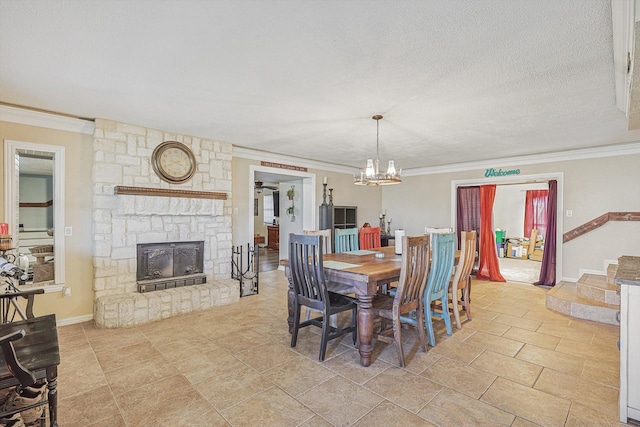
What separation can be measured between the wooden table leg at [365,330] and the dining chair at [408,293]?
0.20 metres

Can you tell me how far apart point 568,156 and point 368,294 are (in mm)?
4950

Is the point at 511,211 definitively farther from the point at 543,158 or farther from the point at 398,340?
the point at 398,340

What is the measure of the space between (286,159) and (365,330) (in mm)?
4000

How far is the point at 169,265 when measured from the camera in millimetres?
4250

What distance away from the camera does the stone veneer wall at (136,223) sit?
3.67 metres

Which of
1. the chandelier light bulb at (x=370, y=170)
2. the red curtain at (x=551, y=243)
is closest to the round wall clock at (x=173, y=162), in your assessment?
the chandelier light bulb at (x=370, y=170)

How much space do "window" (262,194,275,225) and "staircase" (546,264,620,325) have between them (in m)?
8.43

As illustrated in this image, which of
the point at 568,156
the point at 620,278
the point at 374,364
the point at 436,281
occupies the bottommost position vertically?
the point at 374,364

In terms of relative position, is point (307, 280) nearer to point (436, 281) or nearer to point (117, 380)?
point (436, 281)

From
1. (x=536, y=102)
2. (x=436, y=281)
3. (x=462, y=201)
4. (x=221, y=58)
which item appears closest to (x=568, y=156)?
(x=462, y=201)

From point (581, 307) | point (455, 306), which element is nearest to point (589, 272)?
point (581, 307)

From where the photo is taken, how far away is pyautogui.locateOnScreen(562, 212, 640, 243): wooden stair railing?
4711 mm

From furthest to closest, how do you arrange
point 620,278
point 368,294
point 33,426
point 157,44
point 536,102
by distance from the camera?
point 536,102 < point 368,294 < point 157,44 < point 620,278 < point 33,426

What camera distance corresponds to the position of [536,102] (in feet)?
10.0
